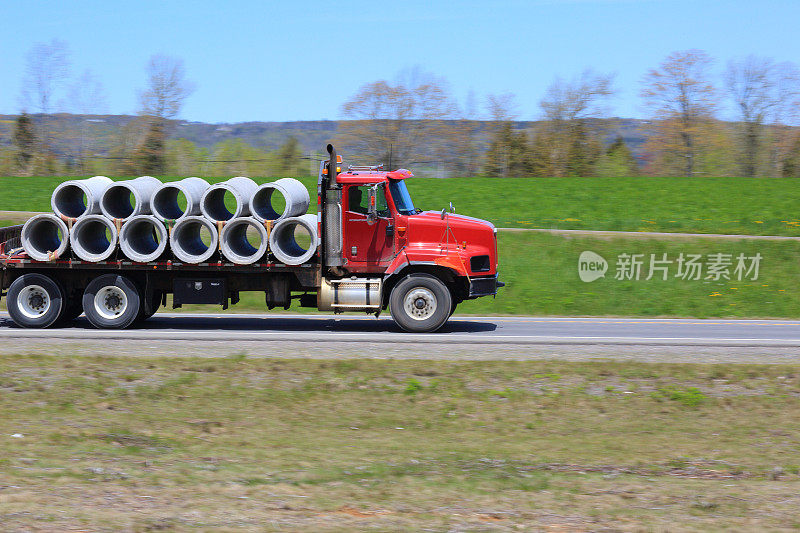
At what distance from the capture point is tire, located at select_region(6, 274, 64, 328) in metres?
16.9

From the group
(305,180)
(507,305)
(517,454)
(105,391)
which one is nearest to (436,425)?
(517,454)

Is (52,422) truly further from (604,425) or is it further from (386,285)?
(386,285)

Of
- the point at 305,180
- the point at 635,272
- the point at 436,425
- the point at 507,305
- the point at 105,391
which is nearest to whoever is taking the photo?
the point at 436,425

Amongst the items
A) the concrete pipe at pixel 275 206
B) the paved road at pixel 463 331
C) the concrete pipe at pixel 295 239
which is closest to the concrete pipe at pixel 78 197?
the paved road at pixel 463 331

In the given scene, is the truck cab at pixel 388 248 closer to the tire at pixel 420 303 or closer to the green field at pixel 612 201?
the tire at pixel 420 303

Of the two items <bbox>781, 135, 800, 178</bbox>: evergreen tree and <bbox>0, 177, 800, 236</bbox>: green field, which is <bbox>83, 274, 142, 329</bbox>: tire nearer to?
<bbox>0, 177, 800, 236</bbox>: green field

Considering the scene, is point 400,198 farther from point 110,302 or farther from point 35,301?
point 35,301

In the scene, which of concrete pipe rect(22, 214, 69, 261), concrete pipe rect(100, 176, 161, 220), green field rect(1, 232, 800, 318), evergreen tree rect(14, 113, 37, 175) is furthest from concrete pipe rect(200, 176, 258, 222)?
evergreen tree rect(14, 113, 37, 175)

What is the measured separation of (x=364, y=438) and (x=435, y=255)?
718cm

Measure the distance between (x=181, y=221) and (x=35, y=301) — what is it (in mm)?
3701

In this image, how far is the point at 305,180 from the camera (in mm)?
39844

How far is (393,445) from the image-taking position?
356 inches

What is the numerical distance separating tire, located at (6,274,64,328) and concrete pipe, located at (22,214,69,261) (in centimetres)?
54

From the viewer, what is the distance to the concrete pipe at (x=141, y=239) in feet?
53.0
